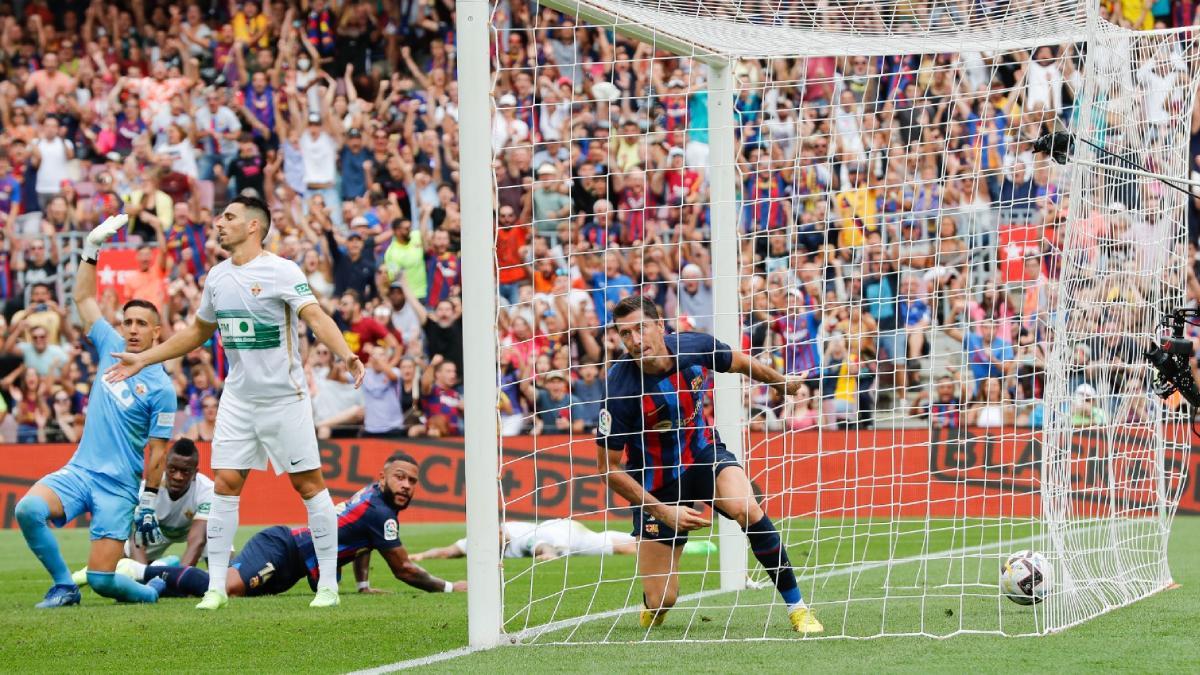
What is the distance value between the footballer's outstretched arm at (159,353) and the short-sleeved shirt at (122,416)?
0.57 meters

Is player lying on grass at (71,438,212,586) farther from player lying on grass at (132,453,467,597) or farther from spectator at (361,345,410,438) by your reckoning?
spectator at (361,345,410,438)

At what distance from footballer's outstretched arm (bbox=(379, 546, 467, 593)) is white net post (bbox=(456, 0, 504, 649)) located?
2.75 metres

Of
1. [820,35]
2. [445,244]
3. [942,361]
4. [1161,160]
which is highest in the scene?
[820,35]

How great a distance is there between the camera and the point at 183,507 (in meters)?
10.2

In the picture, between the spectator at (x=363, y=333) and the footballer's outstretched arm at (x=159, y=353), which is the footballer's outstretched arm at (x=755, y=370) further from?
the spectator at (x=363, y=333)

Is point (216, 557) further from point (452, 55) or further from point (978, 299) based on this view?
point (452, 55)

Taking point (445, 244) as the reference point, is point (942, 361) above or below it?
below

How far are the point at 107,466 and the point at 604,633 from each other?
11.4 ft

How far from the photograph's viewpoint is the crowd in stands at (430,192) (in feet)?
50.1

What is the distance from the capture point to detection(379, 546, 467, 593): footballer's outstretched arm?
948cm

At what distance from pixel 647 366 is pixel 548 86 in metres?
11.5

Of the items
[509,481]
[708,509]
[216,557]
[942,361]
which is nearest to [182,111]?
[509,481]

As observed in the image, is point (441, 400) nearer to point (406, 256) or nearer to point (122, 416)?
point (406, 256)

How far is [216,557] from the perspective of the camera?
895 cm
